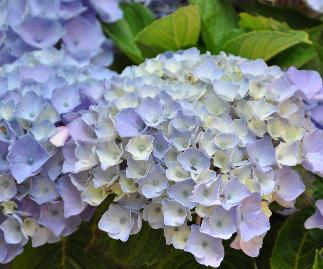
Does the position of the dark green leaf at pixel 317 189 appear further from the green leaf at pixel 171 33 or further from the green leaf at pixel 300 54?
the green leaf at pixel 171 33

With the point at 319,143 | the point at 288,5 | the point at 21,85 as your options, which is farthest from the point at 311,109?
the point at 21,85

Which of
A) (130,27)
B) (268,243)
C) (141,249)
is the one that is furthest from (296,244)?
(130,27)

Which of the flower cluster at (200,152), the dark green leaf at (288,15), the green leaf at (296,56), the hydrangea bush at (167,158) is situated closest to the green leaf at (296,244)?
the hydrangea bush at (167,158)

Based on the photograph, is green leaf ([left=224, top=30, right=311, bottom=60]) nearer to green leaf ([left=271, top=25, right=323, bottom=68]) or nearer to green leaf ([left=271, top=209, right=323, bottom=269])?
green leaf ([left=271, top=25, right=323, bottom=68])

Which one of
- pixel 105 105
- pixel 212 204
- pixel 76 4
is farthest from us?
pixel 76 4

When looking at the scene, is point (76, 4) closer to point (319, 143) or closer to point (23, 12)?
point (23, 12)

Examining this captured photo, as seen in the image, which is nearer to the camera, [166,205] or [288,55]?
[166,205]
